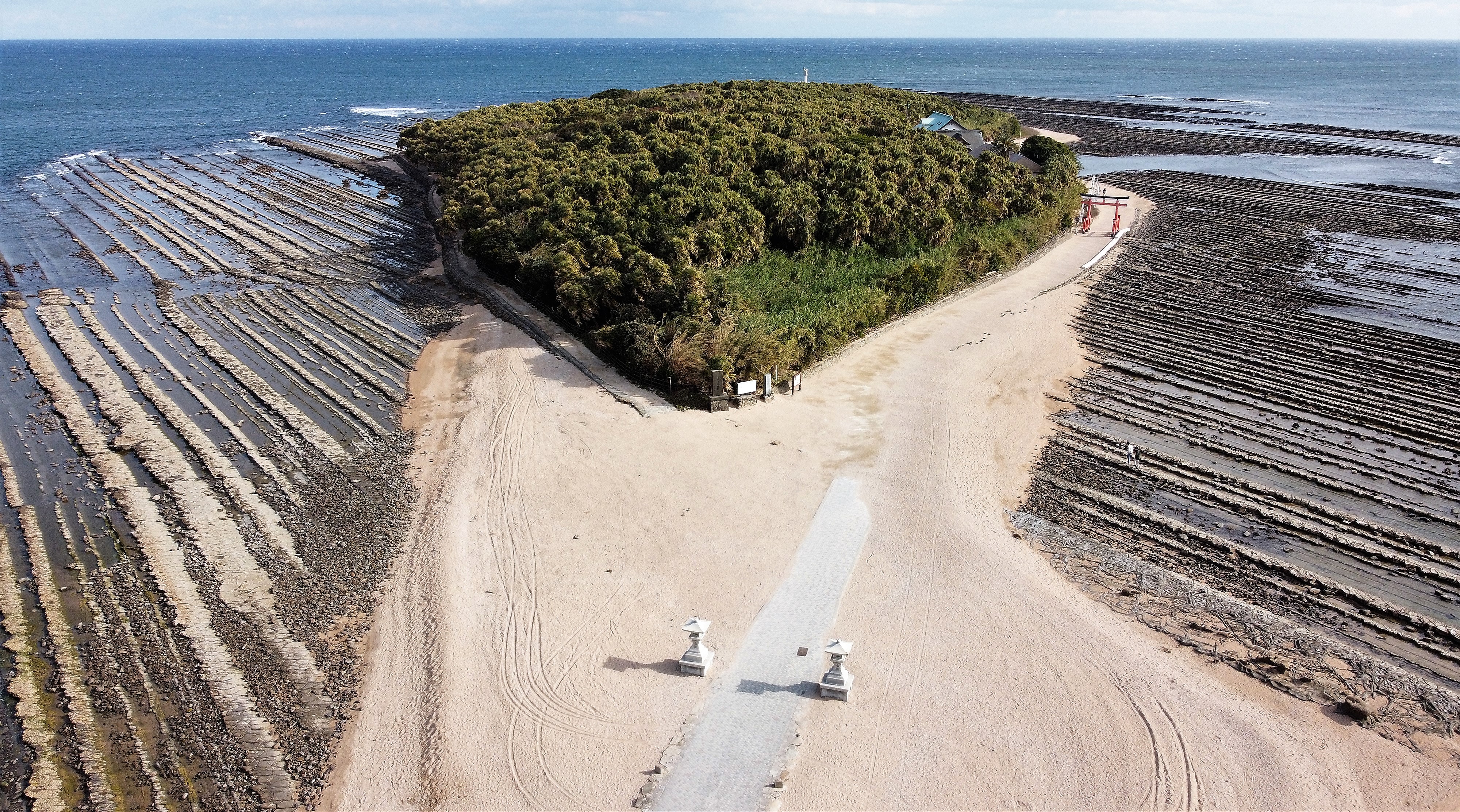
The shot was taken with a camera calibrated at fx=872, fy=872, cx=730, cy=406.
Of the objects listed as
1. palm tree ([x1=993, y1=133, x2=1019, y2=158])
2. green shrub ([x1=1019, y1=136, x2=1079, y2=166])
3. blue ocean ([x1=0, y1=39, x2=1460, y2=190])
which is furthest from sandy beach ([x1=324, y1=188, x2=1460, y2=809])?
blue ocean ([x1=0, y1=39, x2=1460, y2=190])

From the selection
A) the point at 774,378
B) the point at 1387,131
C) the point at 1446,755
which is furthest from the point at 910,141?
Answer: the point at 1387,131

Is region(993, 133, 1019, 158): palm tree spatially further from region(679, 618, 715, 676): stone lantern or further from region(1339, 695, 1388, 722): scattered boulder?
region(679, 618, 715, 676): stone lantern

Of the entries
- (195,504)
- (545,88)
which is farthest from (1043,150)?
(545,88)

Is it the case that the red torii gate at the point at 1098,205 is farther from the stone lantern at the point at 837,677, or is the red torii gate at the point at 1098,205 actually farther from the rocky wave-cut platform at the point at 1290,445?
the stone lantern at the point at 837,677

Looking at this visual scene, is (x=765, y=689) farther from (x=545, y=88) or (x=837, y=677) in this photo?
(x=545, y=88)

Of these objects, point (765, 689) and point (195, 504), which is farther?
point (195, 504)

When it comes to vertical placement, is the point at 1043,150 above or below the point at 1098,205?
above
